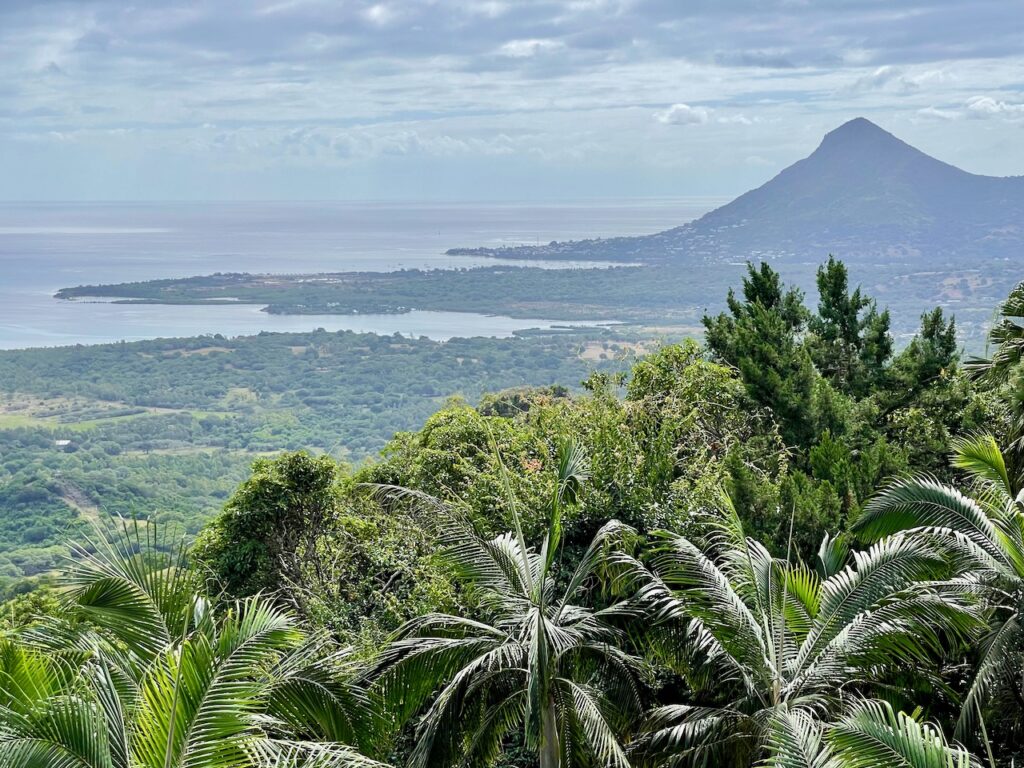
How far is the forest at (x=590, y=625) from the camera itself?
6.23 meters

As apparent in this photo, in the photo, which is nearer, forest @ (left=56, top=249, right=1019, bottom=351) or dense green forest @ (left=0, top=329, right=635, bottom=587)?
dense green forest @ (left=0, top=329, right=635, bottom=587)

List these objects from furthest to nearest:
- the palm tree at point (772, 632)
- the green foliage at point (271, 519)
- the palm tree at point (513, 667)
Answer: the green foliage at point (271, 519)
the palm tree at point (513, 667)
the palm tree at point (772, 632)

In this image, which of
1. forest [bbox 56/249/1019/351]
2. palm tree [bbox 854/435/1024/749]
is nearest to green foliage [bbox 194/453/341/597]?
palm tree [bbox 854/435/1024/749]

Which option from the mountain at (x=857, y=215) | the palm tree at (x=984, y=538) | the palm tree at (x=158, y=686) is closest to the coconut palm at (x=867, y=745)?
the palm tree at (x=984, y=538)

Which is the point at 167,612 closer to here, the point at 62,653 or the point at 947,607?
the point at 62,653

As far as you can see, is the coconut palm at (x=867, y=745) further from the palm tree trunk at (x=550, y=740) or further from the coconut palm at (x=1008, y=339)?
the coconut palm at (x=1008, y=339)

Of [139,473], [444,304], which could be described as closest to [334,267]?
[444,304]

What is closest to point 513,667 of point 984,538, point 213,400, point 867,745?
point 867,745

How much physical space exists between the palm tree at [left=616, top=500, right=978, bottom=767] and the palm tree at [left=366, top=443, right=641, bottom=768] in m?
0.50

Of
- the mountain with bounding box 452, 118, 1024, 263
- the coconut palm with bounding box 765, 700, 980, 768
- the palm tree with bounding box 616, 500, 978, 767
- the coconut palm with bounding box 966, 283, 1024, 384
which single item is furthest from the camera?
the mountain with bounding box 452, 118, 1024, 263

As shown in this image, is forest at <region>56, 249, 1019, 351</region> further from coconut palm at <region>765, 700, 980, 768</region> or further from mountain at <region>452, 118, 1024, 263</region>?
coconut palm at <region>765, 700, 980, 768</region>

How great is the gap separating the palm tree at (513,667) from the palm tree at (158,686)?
90 centimetres

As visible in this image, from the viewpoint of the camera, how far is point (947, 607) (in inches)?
329

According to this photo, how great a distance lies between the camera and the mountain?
143750 millimetres
